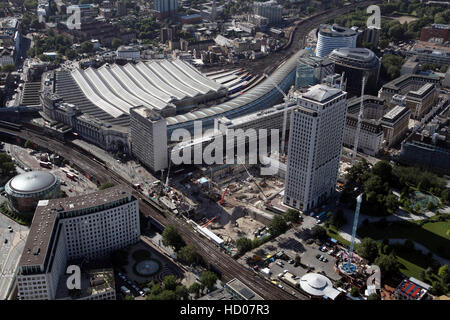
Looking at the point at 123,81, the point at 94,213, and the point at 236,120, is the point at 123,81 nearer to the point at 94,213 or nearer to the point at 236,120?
the point at 236,120

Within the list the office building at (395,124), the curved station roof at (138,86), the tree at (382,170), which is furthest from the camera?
the curved station roof at (138,86)

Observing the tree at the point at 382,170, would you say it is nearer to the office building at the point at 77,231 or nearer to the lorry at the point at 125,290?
the office building at the point at 77,231

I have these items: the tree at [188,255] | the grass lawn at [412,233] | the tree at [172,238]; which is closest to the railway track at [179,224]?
the tree at [172,238]

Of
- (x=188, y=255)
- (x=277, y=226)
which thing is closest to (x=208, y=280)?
(x=188, y=255)

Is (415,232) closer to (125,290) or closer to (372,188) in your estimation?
(372,188)

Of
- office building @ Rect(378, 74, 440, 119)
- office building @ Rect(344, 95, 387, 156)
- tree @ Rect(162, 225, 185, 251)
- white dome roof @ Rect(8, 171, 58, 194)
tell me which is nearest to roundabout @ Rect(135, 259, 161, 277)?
tree @ Rect(162, 225, 185, 251)

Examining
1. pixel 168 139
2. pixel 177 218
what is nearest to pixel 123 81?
pixel 168 139
